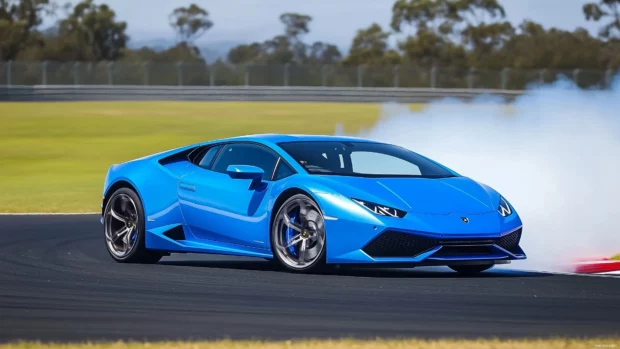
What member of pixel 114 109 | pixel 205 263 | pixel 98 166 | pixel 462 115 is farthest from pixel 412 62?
pixel 205 263

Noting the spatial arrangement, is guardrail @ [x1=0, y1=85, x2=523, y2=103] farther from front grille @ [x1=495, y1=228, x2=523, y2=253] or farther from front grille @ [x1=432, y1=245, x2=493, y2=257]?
front grille @ [x1=432, y1=245, x2=493, y2=257]

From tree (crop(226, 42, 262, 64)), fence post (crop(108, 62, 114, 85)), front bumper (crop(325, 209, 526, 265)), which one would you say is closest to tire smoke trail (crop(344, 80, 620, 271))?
front bumper (crop(325, 209, 526, 265))

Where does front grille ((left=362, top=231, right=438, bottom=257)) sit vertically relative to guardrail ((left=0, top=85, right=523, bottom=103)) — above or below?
above

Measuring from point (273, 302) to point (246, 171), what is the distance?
2.17 meters

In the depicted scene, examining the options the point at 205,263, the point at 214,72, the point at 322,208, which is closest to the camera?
the point at 322,208

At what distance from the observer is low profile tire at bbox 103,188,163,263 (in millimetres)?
12141

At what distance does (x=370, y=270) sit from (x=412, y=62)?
86.4 metres

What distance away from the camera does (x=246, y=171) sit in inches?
436

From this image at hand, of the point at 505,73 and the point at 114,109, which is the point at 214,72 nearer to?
the point at 114,109

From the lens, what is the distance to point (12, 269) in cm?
1132

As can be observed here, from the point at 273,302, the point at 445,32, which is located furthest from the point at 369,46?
the point at 273,302

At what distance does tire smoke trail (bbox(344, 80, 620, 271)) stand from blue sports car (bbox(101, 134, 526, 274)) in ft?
4.95

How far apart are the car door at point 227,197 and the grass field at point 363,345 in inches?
155

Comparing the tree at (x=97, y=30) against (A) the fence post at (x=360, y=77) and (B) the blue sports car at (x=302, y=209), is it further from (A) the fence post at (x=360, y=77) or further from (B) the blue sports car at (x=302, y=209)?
(B) the blue sports car at (x=302, y=209)
